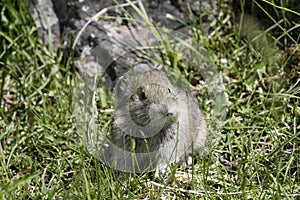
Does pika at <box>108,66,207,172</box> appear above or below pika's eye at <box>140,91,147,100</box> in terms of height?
below

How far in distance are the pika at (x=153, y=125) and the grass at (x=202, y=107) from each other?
0.41 ft

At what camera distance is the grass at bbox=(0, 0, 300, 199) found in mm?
→ 3361

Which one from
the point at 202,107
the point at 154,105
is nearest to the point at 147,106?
the point at 154,105

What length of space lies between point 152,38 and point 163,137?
4.39ft

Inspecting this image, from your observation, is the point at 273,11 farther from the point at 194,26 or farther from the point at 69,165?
the point at 69,165

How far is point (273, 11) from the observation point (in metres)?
4.36

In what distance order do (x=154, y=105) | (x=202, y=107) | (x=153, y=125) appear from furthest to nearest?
(x=202, y=107) → (x=153, y=125) → (x=154, y=105)

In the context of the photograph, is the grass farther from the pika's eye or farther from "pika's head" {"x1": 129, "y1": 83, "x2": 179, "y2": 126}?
the pika's eye

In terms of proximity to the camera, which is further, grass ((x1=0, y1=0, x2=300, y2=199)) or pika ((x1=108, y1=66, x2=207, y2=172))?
pika ((x1=108, y1=66, x2=207, y2=172))

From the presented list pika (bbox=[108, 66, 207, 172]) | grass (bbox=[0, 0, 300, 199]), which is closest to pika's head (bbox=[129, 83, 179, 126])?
pika (bbox=[108, 66, 207, 172])

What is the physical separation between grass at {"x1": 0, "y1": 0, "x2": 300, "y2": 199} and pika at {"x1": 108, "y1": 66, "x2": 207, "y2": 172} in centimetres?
13

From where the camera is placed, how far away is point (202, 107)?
4281 mm

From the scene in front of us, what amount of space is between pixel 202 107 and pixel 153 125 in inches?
30.7

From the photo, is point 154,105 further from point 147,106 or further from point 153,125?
point 153,125
